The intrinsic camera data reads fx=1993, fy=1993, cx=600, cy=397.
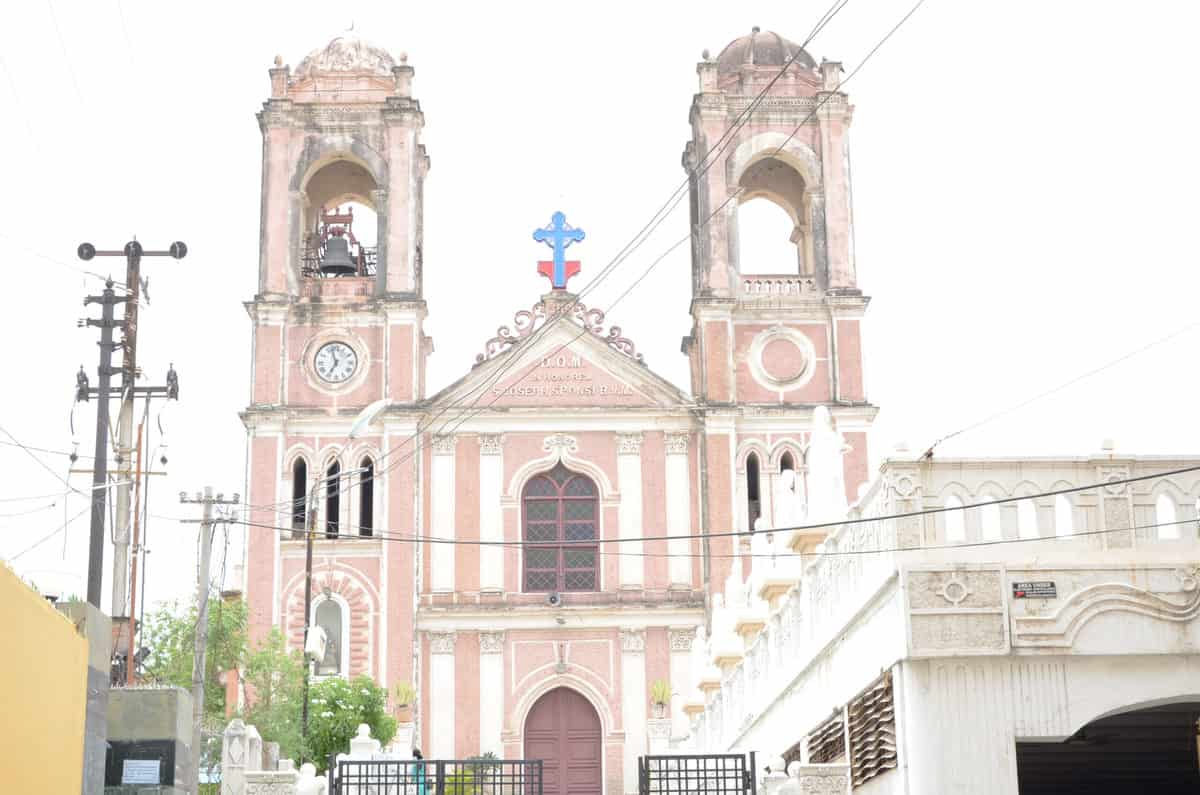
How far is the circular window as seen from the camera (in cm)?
4584

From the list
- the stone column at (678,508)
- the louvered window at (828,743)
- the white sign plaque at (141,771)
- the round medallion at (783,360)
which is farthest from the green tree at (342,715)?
the white sign plaque at (141,771)

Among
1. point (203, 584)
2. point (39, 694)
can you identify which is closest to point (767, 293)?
point (203, 584)

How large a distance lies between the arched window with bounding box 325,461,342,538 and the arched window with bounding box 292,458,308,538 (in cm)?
50

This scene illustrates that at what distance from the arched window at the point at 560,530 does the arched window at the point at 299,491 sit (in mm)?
4910

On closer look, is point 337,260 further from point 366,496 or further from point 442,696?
point 442,696

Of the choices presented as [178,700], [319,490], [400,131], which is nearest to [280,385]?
[319,490]

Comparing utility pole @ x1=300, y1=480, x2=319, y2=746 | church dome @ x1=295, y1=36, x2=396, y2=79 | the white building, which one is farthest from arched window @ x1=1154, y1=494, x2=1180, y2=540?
church dome @ x1=295, y1=36, x2=396, y2=79

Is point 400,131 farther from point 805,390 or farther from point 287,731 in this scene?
point 287,731

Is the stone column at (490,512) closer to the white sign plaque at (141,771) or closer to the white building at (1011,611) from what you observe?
the white building at (1011,611)

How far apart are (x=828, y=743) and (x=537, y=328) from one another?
84.4 ft

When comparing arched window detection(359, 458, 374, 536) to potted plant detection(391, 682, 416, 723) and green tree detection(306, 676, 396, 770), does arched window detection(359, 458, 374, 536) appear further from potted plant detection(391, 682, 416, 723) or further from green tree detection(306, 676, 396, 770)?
green tree detection(306, 676, 396, 770)

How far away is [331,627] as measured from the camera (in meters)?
44.2

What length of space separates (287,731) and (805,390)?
51.4 feet

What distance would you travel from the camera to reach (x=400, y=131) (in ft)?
155
